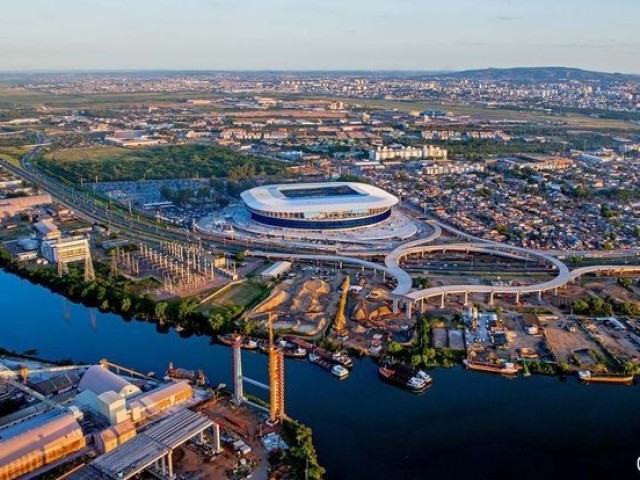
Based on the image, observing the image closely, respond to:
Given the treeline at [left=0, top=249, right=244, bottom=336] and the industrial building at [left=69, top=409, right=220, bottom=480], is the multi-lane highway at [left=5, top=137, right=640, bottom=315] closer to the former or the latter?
the treeline at [left=0, top=249, right=244, bottom=336]

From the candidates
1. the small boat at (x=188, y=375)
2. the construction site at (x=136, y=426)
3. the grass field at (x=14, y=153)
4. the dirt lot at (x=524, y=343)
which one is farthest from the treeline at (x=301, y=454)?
the grass field at (x=14, y=153)

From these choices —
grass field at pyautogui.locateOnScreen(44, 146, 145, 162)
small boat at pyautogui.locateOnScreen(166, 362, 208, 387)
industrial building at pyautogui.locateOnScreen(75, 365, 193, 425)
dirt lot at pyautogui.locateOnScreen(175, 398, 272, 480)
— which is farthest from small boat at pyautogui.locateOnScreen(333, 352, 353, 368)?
grass field at pyautogui.locateOnScreen(44, 146, 145, 162)

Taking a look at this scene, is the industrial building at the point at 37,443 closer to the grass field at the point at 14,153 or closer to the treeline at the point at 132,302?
the treeline at the point at 132,302

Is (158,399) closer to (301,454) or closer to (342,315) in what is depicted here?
(301,454)

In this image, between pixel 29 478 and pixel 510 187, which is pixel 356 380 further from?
pixel 510 187

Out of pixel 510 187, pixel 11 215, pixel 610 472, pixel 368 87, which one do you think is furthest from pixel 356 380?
pixel 368 87
